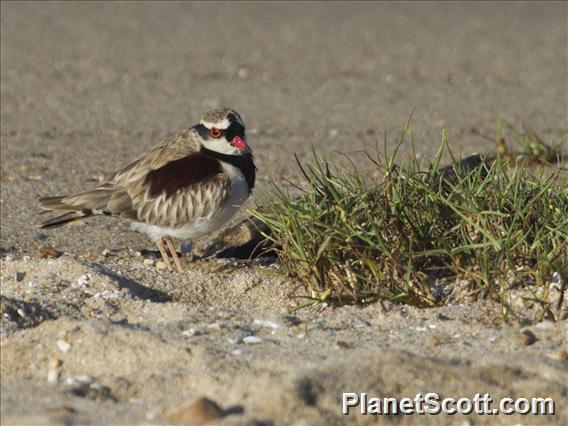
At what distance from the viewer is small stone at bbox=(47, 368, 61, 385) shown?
14.5 ft

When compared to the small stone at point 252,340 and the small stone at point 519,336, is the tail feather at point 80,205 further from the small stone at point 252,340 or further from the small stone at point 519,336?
the small stone at point 519,336

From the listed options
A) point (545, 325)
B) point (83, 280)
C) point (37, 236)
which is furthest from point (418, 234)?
point (37, 236)

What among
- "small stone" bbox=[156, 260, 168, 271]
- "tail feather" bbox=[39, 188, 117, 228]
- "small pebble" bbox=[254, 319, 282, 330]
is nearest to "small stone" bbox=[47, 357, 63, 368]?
"small pebble" bbox=[254, 319, 282, 330]

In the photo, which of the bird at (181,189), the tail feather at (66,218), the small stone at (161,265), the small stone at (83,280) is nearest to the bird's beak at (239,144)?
the bird at (181,189)

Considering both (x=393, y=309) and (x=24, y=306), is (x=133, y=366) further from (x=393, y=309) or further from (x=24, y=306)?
(x=393, y=309)

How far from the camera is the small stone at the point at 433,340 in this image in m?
4.69

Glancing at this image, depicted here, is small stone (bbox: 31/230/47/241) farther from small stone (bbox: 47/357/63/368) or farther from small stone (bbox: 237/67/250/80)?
small stone (bbox: 237/67/250/80)

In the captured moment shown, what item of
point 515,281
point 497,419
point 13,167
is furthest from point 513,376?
point 13,167

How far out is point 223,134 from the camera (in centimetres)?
633

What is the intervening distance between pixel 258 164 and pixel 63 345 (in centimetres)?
433

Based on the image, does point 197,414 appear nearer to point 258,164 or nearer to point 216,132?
point 216,132

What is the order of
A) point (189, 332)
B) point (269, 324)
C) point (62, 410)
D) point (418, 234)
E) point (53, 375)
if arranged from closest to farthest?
point (62, 410), point (53, 375), point (189, 332), point (269, 324), point (418, 234)

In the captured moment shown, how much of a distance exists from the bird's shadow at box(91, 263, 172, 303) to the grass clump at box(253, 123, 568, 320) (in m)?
0.60

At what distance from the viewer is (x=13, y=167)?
8.42m
